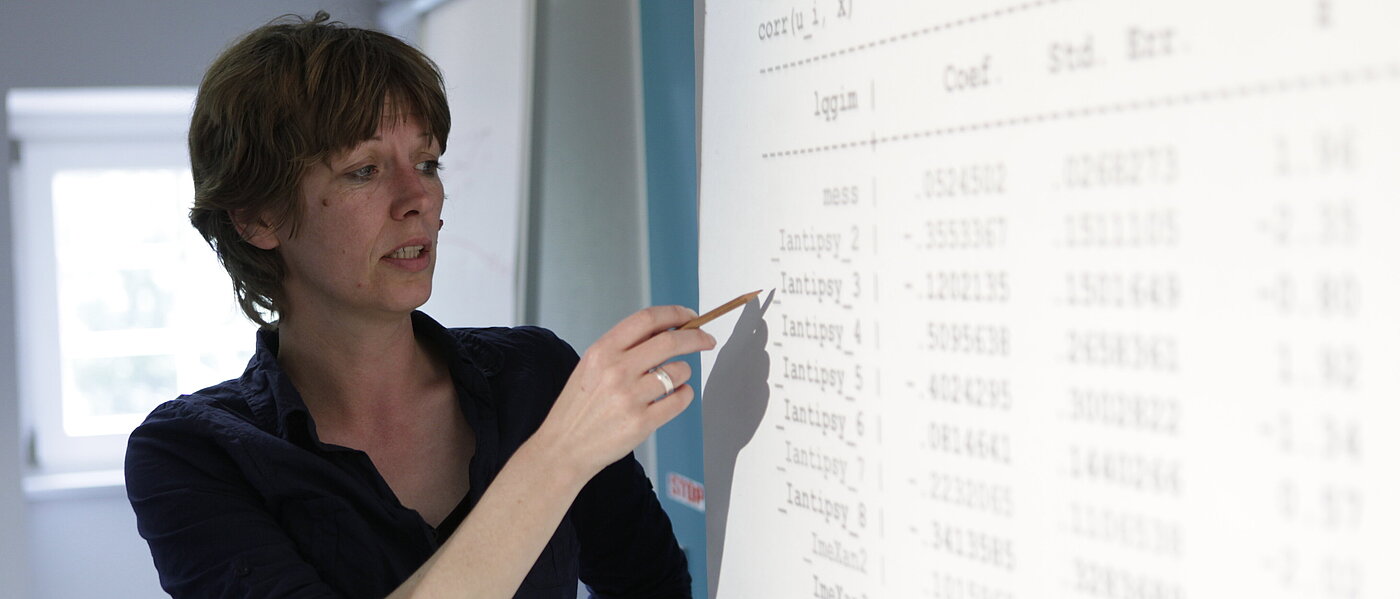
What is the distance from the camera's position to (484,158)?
6.68 feet

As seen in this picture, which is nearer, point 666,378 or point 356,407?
point 666,378

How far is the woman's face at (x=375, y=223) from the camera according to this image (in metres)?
1.04

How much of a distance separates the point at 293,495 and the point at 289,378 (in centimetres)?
15

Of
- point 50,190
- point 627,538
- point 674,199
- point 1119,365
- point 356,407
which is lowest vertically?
A: point 627,538

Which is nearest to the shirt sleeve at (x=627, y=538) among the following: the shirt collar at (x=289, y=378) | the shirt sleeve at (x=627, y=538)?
the shirt sleeve at (x=627, y=538)

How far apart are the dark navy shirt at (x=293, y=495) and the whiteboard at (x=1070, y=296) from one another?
38 cm

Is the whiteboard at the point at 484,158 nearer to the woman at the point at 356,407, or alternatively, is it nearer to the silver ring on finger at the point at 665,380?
the woman at the point at 356,407

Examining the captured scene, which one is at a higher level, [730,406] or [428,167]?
[428,167]

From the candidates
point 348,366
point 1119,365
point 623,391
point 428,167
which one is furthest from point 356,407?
point 1119,365

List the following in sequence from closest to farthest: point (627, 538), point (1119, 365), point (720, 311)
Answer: point (1119, 365)
point (720, 311)
point (627, 538)

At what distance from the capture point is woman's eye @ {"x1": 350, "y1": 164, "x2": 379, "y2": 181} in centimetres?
106

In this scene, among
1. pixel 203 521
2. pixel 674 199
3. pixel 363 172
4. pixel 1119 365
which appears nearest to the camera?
pixel 1119 365

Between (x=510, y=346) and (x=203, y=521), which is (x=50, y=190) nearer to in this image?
(x=510, y=346)

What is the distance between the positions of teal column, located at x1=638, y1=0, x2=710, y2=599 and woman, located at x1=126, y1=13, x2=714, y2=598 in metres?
0.26
